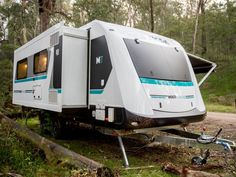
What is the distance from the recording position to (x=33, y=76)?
30.4ft

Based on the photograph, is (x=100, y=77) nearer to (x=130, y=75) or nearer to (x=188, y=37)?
(x=130, y=75)

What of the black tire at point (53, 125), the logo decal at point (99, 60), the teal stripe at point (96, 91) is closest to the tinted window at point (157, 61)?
the logo decal at point (99, 60)

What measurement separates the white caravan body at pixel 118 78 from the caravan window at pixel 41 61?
172 mm

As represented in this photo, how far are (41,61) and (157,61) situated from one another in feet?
11.9

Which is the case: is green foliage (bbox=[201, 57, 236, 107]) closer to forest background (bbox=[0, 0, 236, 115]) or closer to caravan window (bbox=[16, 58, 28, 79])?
forest background (bbox=[0, 0, 236, 115])

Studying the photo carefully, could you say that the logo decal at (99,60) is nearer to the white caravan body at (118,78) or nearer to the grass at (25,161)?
the white caravan body at (118,78)

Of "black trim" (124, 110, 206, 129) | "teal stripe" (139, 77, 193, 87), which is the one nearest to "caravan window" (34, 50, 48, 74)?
"teal stripe" (139, 77, 193, 87)

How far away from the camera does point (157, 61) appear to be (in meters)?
6.61

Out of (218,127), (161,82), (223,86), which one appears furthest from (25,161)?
(223,86)

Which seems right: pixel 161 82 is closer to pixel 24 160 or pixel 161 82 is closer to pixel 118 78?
pixel 118 78

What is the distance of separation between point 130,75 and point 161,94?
77 cm

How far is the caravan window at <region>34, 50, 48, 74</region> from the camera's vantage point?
Result: 8323 millimetres

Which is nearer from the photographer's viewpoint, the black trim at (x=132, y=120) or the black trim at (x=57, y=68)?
the black trim at (x=132, y=120)

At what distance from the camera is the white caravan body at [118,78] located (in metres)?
5.98
